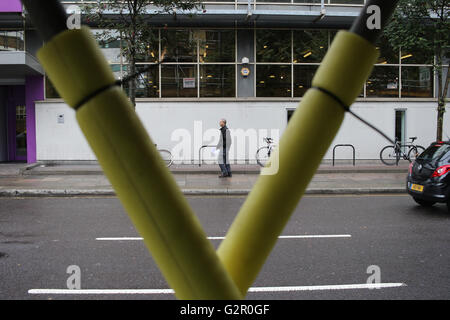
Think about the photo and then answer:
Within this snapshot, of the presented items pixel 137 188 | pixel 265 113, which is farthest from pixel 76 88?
pixel 265 113

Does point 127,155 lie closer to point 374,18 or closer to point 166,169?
point 166,169

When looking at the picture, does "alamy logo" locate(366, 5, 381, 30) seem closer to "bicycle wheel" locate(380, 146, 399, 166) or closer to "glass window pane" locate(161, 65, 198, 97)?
"glass window pane" locate(161, 65, 198, 97)

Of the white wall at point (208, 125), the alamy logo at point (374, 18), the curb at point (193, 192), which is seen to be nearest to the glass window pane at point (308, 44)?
the white wall at point (208, 125)

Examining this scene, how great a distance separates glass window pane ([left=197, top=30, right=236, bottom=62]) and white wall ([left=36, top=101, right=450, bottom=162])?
206 centimetres

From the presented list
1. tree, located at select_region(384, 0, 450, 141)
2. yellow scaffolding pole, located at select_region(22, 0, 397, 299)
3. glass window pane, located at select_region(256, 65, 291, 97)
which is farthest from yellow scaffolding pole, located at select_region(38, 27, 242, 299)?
glass window pane, located at select_region(256, 65, 291, 97)

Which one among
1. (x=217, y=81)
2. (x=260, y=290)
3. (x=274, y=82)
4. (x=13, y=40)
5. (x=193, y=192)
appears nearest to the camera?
(x=260, y=290)

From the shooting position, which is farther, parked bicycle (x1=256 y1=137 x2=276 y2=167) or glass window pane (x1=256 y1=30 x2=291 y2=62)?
glass window pane (x1=256 y1=30 x2=291 y2=62)

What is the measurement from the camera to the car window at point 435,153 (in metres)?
7.83

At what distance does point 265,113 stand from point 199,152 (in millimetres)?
3683

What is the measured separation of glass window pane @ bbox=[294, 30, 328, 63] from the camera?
54.6 feet

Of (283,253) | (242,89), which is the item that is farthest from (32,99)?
(283,253)

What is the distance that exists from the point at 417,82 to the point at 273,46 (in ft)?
23.8

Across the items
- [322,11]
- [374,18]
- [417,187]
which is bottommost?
[417,187]

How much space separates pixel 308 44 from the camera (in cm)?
1678
